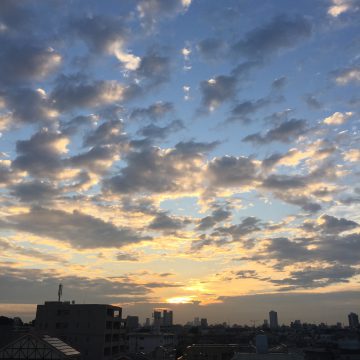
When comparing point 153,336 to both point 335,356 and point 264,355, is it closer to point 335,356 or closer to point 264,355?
point 335,356

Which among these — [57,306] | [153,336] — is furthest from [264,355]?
[153,336]

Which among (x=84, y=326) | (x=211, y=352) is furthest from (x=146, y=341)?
(x=84, y=326)

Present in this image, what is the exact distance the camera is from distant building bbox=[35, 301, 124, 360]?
247 ft

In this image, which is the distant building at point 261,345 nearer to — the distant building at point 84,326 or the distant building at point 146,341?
the distant building at point 84,326

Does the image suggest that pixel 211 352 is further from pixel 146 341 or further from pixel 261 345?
pixel 146 341

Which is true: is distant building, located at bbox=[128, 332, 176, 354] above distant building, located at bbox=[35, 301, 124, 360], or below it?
below

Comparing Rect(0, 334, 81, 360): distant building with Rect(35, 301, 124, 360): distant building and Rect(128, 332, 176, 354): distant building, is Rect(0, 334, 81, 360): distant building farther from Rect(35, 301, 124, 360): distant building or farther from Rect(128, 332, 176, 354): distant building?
Rect(128, 332, 176, 354): distant building

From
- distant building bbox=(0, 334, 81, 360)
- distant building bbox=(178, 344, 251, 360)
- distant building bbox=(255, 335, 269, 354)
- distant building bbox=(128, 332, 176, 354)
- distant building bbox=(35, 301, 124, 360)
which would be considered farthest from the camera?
distant building bbox=(128, 332, 176, 354)

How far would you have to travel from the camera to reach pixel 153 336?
4914 inches

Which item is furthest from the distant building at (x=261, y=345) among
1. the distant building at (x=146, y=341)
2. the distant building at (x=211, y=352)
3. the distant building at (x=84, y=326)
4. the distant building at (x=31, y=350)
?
the distant building at (x=146, y=341)

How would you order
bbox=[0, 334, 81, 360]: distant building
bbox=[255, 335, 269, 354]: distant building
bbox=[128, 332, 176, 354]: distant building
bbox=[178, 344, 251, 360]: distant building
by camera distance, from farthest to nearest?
1. bbox=[128, 332, 176, 354]: distant building
2. bbox=[178, 344, 251, 360]: distant building
3. bbox=[255, 335, 269, 354]: distant building
4. bbox=[0, 334, 81, 360]: distant building

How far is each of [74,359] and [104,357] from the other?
96.8 ft

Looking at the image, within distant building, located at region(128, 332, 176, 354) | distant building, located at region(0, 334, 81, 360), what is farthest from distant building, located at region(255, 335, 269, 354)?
distant building, located at region(128, 332, 176, 354)

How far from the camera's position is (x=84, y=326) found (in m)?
76.9
